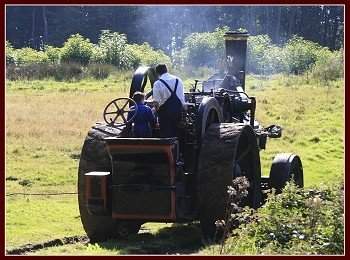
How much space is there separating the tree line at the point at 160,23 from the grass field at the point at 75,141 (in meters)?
12.6

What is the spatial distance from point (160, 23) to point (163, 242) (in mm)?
40197

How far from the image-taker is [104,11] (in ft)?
163

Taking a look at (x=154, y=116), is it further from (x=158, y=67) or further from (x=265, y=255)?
(x=265, y=255)

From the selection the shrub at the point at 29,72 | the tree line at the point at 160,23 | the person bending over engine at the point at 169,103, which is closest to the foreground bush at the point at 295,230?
the person bending over engine at the point at 169,103

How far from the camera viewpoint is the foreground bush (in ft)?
31.0

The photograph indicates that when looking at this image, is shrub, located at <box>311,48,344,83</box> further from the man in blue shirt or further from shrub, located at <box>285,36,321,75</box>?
the man in blue shirt

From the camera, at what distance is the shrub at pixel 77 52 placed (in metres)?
39.4

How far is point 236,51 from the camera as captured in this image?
1689cm

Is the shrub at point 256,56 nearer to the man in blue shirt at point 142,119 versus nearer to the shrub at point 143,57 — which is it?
the shrub at point 143,57

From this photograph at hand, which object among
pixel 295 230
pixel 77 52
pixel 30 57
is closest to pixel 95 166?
pixel 295 230

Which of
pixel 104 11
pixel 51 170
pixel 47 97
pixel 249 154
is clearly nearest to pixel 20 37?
pixel 104 11

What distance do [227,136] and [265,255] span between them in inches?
89.9

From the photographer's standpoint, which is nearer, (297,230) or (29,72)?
(297,230)

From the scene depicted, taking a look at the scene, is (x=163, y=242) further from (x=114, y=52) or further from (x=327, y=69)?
(x=114, y=52)
